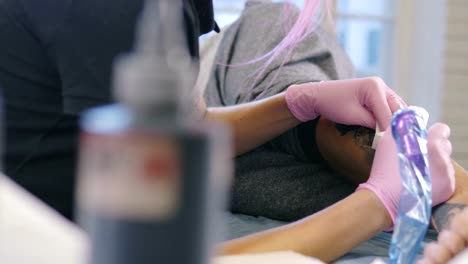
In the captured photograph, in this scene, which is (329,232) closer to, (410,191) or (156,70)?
(410,191)

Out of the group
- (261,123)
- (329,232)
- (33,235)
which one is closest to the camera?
(33,235)

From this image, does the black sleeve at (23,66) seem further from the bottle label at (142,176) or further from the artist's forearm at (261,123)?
the bottle label at (142,176)

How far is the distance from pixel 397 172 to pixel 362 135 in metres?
0.24

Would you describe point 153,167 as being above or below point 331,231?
above

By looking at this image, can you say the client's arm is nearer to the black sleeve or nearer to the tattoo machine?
the tattoo machine

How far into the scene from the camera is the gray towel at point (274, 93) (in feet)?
3.80

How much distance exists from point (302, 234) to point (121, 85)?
60cm

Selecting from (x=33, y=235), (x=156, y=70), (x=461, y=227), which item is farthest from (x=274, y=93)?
(x=156, y=70)

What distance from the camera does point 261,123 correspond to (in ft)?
3.99

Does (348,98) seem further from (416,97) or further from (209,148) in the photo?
(416,97)

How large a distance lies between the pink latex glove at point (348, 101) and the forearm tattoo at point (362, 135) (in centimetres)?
2

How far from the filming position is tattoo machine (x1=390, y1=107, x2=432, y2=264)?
725 millimetres

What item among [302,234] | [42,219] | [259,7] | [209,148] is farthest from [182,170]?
[259,7]

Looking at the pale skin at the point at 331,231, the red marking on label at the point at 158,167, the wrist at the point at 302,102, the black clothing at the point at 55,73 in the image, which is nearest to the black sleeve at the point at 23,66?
the black clothing at the point at 55,73
